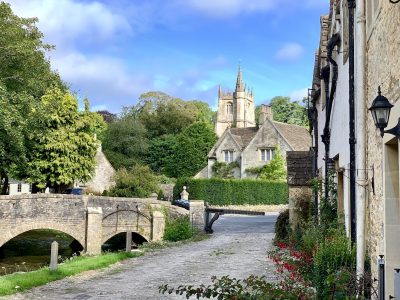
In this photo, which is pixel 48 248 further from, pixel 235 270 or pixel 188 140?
pixel 188 140

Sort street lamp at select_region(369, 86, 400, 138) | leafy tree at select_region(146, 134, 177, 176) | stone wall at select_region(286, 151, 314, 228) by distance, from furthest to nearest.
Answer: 1. leafy tree at select_region(146, 134, 177, 176)
2. stone wall at select_region(286, 151, 314, 228)
3. street lamp at select_region(369, 86, 400, 138)

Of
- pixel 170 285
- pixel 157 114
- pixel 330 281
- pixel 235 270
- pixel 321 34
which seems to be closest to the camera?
pixel 330 281

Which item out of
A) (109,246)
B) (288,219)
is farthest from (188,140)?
(288,219)

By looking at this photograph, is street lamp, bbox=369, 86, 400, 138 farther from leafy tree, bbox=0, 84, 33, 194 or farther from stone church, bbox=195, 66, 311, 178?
stone church, bbox=195, 66, 311, 178

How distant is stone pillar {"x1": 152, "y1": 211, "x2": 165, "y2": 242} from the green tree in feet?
81.3

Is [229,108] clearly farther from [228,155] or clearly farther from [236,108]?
[228,155]

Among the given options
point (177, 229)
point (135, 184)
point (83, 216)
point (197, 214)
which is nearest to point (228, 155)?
point (135, 184)

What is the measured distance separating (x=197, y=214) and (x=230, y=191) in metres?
19.2

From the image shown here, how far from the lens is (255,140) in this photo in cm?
5144

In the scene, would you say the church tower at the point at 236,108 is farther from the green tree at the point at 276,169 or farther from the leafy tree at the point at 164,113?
the green tree at the point at 276,169

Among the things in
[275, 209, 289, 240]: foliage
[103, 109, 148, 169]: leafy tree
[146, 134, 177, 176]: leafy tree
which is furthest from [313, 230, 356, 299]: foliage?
[146, 134, 177, 176]: leafy tree

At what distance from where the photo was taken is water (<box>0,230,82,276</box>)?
847 inches

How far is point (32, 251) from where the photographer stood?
26328 millimetres

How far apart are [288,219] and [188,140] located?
40.2 metres
